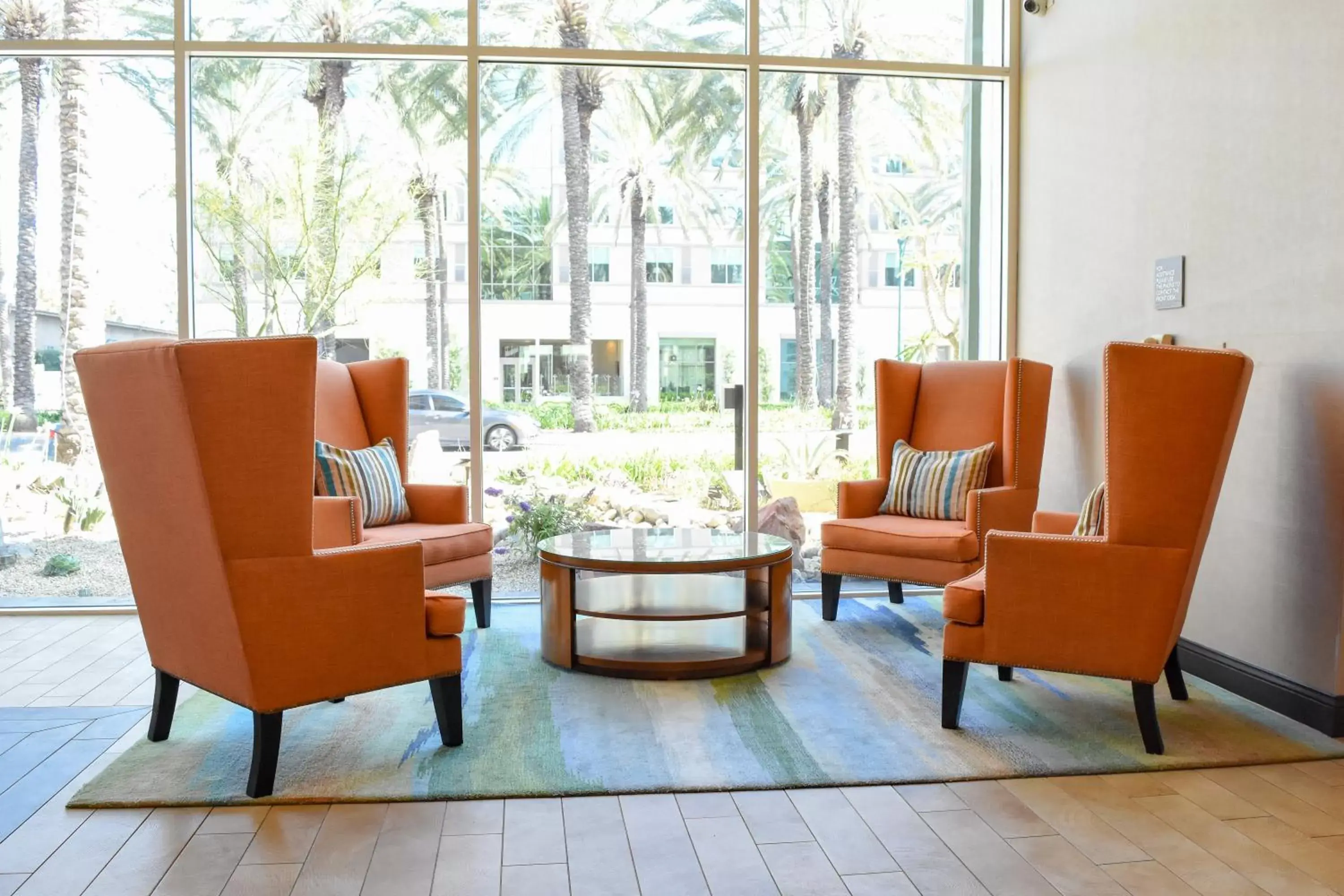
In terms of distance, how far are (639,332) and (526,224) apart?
2.45 feet

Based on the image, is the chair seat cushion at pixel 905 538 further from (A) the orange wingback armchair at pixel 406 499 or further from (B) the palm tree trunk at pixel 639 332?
(A) the orange wingback armchair at pixel 406 499

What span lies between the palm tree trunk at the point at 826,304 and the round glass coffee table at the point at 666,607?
1298 mm

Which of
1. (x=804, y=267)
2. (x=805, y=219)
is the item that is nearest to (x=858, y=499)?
(x=804, y=267)

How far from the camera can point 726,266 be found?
5336 mm

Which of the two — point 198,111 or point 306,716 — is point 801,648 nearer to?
point 306,716

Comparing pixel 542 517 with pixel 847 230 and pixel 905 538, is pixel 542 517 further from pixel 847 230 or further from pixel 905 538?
pixel 847 230

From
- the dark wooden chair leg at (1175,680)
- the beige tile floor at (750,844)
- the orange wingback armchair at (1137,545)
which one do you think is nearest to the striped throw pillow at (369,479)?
the beige tile floor at (750,844)

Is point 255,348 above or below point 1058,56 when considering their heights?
below

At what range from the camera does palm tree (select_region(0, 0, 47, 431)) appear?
499 centimetres

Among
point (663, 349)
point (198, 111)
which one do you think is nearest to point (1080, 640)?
point (663, 349)

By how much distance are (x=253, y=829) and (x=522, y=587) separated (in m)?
2.78

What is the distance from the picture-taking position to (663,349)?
534 cm

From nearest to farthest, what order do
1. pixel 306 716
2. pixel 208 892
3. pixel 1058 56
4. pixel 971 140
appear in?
1. pixel 208 892
2. pixel 306 716
3. pixel 1058 56
4. pixel 971 140

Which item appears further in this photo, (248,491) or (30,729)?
(30,729)
